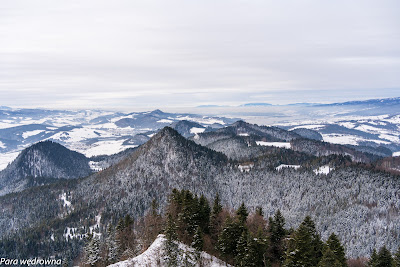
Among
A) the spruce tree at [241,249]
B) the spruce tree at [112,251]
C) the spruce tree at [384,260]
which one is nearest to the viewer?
the spruce tree at [241,249]

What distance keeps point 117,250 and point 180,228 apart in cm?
2334

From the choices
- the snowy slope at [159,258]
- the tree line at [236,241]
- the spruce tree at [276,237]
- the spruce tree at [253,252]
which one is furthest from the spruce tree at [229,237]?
the spruce tree at [276,237]

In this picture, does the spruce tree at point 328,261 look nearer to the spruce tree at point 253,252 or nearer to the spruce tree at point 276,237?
the spruce tree at point 253,252

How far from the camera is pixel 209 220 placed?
267ft

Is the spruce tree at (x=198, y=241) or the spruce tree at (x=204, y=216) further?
the spruce tree at (x=204, y=216)

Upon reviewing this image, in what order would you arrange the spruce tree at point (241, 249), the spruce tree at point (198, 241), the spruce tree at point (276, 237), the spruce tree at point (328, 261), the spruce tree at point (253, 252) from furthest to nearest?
the spruce tree at point (276, 237)
the spruce tree at point (198, 241)
the spruce tree at point (241, 249)
the spruce tree at point (253, 252)
the spruce tree at point (328, 261)

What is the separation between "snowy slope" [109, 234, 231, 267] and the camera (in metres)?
62.3

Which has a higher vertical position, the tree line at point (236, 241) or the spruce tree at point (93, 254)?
the tree line at point (236, 241)

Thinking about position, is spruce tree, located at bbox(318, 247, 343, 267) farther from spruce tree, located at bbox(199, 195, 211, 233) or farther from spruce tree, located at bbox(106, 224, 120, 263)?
spruce tree, located at bbox(106, 224, 120, 263)

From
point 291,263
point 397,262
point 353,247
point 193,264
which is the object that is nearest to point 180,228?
point 193,264

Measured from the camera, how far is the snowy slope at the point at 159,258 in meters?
62.3

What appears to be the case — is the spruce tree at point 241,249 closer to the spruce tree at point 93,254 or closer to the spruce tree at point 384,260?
the spruce tree at point 384,260

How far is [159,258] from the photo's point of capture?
65062 millimetres

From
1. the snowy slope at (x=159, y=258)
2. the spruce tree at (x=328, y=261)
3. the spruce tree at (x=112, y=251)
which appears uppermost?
the spruce tree at (x=328, y=261)
